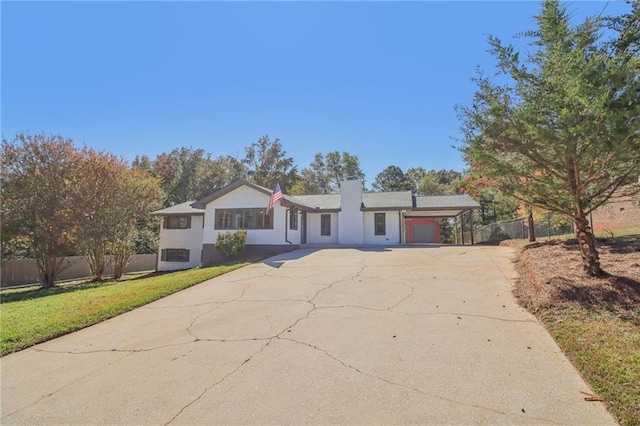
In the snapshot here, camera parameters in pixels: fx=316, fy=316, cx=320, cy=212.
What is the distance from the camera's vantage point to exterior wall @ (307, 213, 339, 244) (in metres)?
21.3

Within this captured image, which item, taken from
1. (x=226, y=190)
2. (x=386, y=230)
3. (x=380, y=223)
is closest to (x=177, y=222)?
(x=226, y=190)

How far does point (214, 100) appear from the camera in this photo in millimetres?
15727

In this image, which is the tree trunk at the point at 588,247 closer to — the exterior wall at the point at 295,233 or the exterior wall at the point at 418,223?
the exterior wall at the point at 295,233

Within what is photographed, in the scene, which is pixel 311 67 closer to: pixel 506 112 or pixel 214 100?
pixel 214 100

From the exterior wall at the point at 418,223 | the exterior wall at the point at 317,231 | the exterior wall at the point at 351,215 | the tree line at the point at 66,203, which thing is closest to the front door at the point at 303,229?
the exterior wall at the point at 317,231

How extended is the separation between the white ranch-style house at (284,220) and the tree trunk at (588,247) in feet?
43.0

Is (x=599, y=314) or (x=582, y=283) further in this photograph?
(x=582, y=283)

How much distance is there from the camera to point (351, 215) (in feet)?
68.4

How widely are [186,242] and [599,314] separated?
68.2 ft

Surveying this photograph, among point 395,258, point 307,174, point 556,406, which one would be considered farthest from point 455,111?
point 307,174

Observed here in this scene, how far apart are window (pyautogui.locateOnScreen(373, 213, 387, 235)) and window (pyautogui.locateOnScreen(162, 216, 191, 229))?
1240 centimetres

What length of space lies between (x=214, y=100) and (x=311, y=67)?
6.09 metres

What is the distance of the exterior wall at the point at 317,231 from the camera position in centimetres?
2131

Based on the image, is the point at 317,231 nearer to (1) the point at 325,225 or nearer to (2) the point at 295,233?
(1) the point at 325,225
